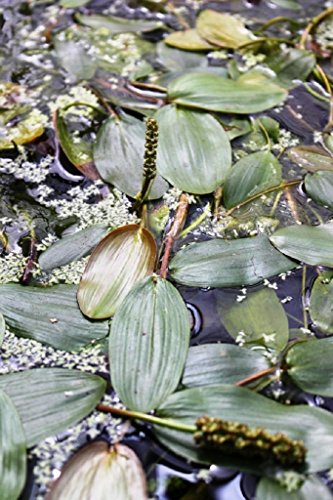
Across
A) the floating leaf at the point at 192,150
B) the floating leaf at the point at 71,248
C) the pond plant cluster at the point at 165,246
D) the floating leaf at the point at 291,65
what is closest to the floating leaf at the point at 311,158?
the pond plant cluster at the point at 165,246

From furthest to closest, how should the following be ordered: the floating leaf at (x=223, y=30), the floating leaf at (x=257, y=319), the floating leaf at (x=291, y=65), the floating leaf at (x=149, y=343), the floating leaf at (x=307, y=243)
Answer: the floating leaf at (x=223, y=30)
the floating leaf at (x=291, y=65)
the floating leaf at (x=307, y=243)
the floating leaf at (x=257, y=319)
the floating leaf at (x=149, y=343)

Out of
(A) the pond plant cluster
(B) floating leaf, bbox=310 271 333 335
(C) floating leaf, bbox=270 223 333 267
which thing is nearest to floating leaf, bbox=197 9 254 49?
(A) the pond plant cluster

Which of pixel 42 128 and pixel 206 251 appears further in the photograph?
pixel 42 128

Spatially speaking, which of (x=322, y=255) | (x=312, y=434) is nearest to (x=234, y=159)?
(x=322, y=255)

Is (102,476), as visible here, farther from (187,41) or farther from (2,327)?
(187,41)

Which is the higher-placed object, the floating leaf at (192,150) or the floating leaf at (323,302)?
the floating leaf at (192,150)

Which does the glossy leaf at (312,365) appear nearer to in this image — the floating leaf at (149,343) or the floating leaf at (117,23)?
the floating leaf at (149,343)

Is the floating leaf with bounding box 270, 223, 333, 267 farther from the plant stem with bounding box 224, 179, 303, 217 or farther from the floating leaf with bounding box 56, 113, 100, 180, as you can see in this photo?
the floating leaf with bounding box 56, 113, 100, 180

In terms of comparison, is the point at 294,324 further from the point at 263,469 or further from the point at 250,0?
the point at 250,0
